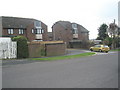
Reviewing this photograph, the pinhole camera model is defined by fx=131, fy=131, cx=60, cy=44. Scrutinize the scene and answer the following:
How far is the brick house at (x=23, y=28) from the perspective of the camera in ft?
110

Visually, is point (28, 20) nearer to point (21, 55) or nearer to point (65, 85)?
point (21, 55)

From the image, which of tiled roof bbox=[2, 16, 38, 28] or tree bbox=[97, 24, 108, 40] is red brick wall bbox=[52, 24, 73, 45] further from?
tree bbox=[97, 24, 108, 40]

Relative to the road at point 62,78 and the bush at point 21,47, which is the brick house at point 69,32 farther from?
the road at point 62,78

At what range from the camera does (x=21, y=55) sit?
16.8 m

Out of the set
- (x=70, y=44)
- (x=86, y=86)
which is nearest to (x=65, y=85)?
(x=86, y=86)

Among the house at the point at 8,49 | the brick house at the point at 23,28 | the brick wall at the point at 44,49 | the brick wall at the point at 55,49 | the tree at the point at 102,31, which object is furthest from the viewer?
the tree at the point at 102,31

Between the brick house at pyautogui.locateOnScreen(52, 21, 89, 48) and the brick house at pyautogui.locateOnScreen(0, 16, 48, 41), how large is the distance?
337 inches

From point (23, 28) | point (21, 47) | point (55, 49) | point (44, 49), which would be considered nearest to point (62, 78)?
point (21, 47)

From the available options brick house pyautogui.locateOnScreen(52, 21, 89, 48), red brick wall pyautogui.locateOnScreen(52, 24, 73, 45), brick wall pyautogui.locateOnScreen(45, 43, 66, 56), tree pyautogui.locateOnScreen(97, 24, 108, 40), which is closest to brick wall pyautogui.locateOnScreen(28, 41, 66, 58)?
brick wall pyautogui.locateOnScreen(45, 43, 66, 56)

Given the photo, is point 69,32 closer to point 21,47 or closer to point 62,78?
point 21,47

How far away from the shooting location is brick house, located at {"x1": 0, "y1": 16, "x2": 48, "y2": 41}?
33500 millimetres

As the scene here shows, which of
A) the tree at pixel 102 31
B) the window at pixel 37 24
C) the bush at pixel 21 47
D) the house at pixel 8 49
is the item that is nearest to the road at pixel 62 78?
the house at pixel 8 49

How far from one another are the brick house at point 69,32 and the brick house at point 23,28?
8554mm

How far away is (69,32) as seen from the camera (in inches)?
1809
